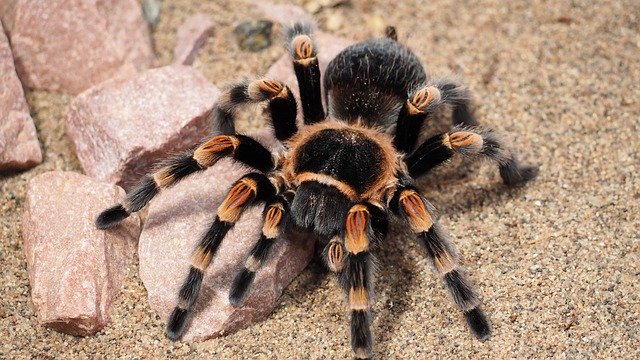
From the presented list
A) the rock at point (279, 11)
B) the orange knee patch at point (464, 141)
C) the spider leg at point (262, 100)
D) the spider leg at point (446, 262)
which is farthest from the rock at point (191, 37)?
the spider leg at point (446, 262)

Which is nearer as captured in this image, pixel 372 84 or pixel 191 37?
pixel 372 84

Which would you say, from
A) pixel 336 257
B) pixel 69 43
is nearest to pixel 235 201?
pixel 336 257

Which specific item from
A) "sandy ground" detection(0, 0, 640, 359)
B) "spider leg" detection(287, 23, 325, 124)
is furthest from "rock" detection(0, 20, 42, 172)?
"spider leg" detection(287, 23, 325, 124)

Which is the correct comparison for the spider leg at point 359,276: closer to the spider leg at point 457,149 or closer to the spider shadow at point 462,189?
the spider leg at point 457,149

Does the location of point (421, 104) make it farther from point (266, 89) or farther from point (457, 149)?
point (266, 89)

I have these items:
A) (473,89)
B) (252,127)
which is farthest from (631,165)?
(252,127)
